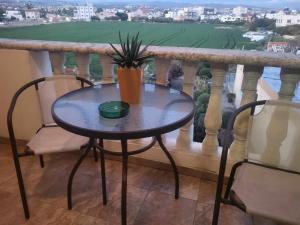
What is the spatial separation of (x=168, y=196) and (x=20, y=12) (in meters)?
1.90

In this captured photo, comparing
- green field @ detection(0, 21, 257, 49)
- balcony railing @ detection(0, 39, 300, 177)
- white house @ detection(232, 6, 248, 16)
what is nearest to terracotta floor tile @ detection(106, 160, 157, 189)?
balcony railing @ detection(0, 39, 300, 177)

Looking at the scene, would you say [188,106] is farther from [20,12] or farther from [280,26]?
[20,12]

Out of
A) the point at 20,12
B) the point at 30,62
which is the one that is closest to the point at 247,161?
the point at 30,62

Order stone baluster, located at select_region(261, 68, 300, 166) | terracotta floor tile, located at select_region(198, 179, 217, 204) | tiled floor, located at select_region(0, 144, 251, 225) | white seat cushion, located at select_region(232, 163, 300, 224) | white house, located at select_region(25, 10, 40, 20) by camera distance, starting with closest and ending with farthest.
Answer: white seat cushion, located at select_region(232, 163, 300, 224) < stone baluster, located at select_region(261, 68, 300, 166) < tiled floor, located at select_region(0, 144, 251, 225) < terracotta floor tile, located at select_region(198, 179, 217, 204) < white house, located at select_region(25, 10, 40, 20)

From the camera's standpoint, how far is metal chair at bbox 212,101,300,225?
110 centimetres

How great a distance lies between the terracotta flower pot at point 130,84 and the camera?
1.27 meters

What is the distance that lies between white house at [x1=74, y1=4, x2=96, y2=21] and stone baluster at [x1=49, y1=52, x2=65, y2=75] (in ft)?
1.09

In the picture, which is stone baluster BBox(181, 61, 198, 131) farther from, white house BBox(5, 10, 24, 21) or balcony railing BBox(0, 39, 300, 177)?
white house BBox(5, 10, 24, 21)

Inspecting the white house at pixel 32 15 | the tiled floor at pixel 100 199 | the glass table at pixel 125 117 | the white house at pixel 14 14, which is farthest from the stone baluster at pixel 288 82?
the white house at pixel 14 14

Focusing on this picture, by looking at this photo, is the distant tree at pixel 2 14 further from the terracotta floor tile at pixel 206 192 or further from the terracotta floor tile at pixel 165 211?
the terracotta floor tile at pixel 206 192

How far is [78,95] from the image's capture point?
1485 millimetres

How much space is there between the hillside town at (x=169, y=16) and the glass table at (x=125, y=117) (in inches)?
20.9

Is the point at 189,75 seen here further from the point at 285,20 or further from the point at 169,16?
the point at 285,20

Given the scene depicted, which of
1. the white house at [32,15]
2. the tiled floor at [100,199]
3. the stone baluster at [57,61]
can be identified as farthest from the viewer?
the white house at [32,15]
